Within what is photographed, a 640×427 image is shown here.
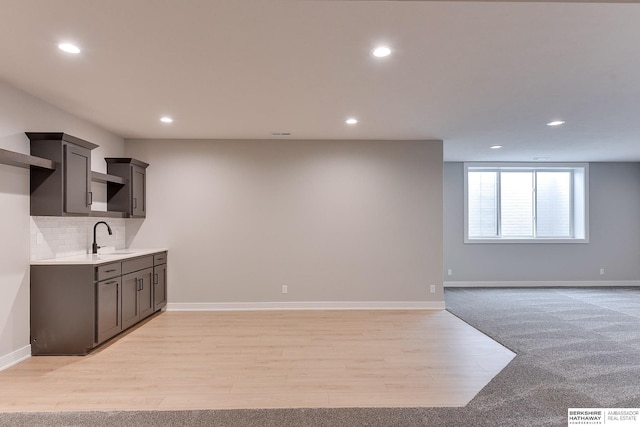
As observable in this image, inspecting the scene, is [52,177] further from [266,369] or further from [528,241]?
[528,241]

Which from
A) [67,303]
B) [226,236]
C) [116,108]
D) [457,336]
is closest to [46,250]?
[67,303]

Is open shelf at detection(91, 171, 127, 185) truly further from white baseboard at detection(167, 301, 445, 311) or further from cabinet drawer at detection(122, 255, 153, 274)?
white baseboard at detection(167, 301, 445, 311)

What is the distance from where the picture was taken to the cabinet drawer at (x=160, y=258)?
481 centimetres

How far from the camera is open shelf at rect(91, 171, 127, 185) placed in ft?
13.5

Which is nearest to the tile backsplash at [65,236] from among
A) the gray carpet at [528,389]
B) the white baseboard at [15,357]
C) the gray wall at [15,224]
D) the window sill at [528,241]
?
the gray wall at [15,224]

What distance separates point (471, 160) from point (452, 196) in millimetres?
845

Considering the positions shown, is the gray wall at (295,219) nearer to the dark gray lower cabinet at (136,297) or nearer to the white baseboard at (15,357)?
the dark gray lower cabinet at (136,297)

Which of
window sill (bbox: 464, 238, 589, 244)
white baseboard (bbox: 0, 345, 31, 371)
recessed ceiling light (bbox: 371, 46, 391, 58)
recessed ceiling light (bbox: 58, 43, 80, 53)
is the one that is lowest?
white baseboard (bbox: 0, 345, 31, 371)

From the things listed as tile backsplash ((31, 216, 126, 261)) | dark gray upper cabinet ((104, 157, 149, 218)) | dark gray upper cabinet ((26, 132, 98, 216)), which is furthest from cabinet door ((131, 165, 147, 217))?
dark gray upper cabinet ((26, 132, 98, 216))

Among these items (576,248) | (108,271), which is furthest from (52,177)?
(576,248)

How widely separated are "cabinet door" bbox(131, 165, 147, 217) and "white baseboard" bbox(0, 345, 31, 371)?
6.58ft

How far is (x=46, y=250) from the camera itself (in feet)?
11.9

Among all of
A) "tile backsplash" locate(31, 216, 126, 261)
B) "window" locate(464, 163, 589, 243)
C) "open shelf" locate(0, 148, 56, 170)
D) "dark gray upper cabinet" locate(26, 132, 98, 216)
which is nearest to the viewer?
"open shelf" locate(0, 148, 56, 170)

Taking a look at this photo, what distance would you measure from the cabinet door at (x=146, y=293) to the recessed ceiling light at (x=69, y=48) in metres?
2.74
